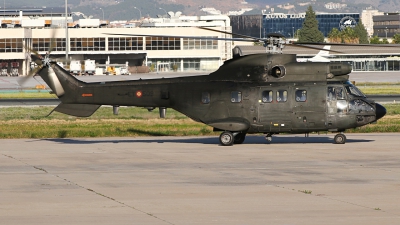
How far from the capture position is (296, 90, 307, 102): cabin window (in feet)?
93.9

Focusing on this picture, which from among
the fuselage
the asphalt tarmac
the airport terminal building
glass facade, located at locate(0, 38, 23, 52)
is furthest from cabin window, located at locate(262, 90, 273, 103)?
glass facade, located at locate(0, 38, 23, 52)

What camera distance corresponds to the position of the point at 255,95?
29.0 meters

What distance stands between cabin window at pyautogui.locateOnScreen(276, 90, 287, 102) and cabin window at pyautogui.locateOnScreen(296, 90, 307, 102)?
455 mm

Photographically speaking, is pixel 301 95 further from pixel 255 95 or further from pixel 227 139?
pixel 227 139

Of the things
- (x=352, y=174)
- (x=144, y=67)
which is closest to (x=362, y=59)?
(x=144, y=67)

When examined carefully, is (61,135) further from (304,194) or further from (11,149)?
(304,194)

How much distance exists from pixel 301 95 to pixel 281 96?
2.49ft

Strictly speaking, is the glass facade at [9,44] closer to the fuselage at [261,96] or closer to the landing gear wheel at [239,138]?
the fuselage at [261,96]

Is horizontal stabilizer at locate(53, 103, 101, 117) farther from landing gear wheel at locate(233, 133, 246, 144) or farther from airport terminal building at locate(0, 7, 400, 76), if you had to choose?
airport terminal building at locate(0, 7, 400, 76)

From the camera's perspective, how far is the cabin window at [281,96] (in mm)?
28734

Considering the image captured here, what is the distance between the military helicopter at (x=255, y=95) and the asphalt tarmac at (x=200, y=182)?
3.33 ft

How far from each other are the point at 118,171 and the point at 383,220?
9.74 meters

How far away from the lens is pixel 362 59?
471 ft

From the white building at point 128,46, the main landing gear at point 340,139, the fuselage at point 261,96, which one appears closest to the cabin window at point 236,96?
the fuselage at point 261,96
